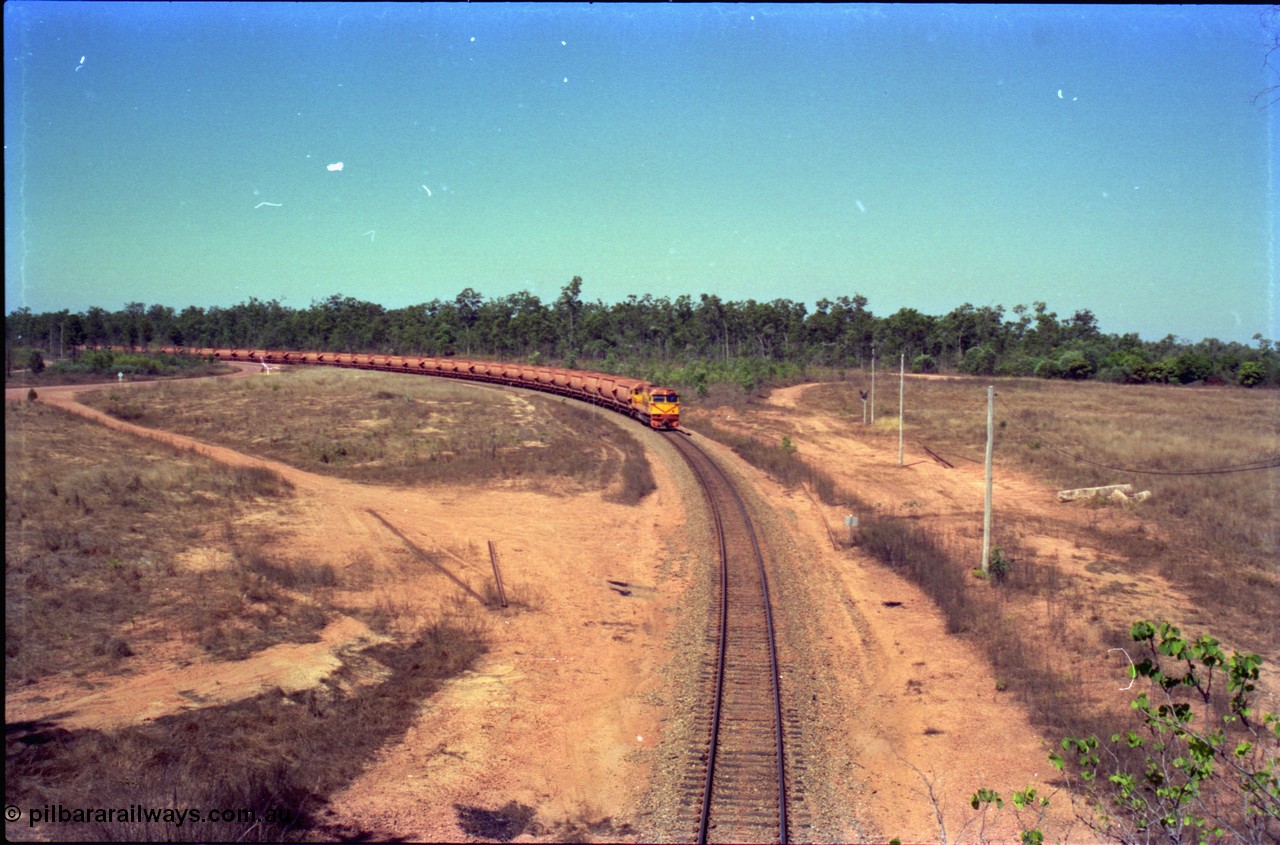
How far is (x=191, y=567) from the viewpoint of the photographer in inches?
705

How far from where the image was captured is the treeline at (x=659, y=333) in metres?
105

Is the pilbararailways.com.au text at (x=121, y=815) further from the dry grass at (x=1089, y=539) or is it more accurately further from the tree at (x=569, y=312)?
the tree at (x=569, y=312)

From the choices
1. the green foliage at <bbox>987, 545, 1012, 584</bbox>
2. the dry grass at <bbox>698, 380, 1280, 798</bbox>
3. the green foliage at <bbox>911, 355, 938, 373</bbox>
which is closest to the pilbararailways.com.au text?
the dry grass at <bbox>698, 380, 1280, 798</bbox>

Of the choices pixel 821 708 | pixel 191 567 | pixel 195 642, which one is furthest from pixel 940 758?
pixel 191 567

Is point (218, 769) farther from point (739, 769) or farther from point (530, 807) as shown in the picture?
point (739, 769)

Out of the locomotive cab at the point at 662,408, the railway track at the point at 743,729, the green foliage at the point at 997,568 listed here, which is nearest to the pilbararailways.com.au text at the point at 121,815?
the railway track at the point at 743,729

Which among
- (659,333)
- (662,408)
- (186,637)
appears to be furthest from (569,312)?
(186,637)

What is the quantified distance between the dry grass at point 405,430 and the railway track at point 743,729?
11.3 m

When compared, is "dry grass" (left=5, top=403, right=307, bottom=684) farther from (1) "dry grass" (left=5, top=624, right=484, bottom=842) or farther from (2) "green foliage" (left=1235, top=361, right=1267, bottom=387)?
(2) "green foliage" (left=1235, top=361, right=1267, bottom=387)

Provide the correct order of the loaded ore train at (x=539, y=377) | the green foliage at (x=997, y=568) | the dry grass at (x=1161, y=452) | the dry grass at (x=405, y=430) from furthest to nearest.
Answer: the loaded ore train at (x=539, y=377)
the dry grass at (x=405, y=430)
the dry grass at (x=1161, y=452)
the green foliage at (x=997, y=568)

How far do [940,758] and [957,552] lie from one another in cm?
1235

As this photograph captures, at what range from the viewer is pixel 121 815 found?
7.85 meters

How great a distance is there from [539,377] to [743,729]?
2041 inches

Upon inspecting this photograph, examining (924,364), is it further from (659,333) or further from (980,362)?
(659,333)
